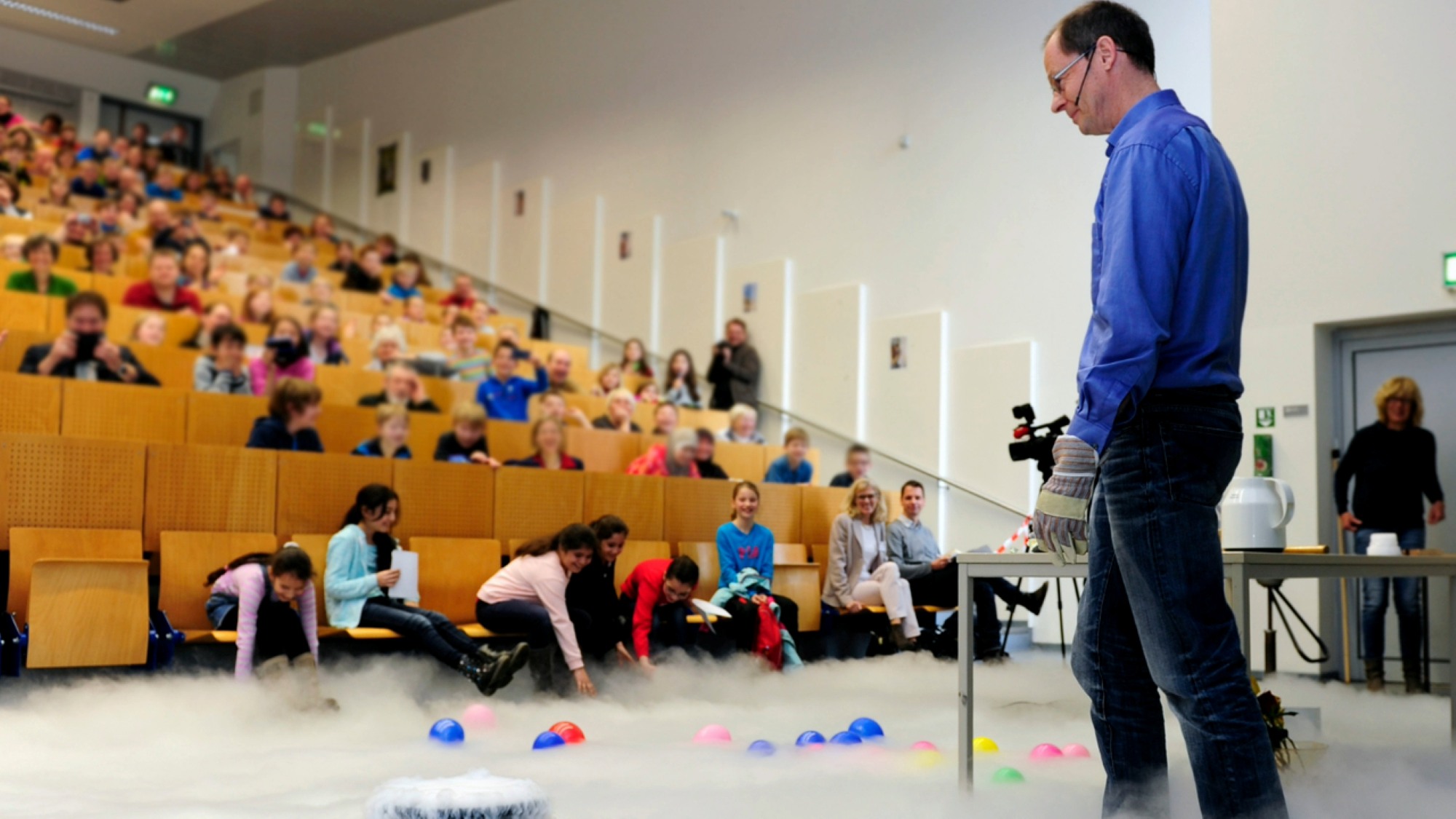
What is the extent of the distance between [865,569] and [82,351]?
3716 mm

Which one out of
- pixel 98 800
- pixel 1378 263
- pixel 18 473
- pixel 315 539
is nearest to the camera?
pixel 98 800

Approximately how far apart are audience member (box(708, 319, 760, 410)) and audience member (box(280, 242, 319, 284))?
3.13 metres

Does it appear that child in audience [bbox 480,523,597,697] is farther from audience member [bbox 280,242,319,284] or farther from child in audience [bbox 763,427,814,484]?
audience member [bbox 280,242,319,284]

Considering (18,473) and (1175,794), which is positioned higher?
(18,473)

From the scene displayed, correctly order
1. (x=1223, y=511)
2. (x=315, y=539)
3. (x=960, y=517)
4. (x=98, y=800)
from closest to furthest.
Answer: (x=1223, y=511) → (x=98, y=800) → (x=315, y=539) → (x=960, y=517)

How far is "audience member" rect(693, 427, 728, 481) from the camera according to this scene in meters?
6.65

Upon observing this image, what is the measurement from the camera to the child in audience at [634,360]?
8922mm

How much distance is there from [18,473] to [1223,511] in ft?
12.3

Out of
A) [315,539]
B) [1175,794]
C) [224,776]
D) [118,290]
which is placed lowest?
[224,776]

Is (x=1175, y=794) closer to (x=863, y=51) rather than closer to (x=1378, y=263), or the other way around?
(x=1378, y=263)

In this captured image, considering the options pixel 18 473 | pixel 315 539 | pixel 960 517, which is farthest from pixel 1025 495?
pixel 18 473

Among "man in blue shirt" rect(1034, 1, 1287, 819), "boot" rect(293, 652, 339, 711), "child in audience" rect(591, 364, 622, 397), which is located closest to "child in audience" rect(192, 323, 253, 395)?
"boot" rect(293, 652, 339, 711)

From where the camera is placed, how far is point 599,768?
309 centimetres

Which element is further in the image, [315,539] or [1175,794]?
[315,539]
